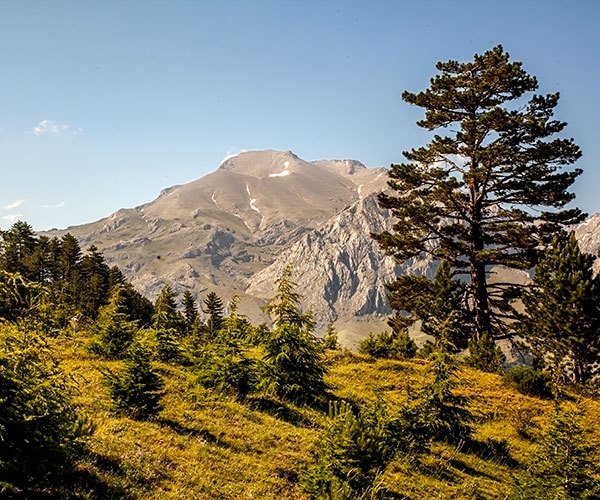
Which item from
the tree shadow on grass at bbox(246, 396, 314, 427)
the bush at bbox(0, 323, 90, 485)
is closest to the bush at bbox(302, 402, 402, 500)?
the bush at bbox(0, 323, 90, 485)

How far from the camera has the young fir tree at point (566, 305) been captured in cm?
2817

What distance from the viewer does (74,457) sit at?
750cm

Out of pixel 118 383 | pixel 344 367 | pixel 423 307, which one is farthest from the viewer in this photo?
pixel 423 307

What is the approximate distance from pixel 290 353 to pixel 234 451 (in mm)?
4678

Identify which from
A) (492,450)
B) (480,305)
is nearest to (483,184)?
(480,305)

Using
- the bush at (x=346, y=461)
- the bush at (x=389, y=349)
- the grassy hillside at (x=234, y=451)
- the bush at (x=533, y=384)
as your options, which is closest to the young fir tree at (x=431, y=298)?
the bush at (x=389, y=349)

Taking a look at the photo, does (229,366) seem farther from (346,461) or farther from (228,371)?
(346,461)

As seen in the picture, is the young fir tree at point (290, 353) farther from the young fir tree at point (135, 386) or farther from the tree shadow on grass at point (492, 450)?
the tree shadow on grass at point (492, 450)

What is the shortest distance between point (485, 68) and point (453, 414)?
82.0ft

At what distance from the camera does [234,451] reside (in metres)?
10.7

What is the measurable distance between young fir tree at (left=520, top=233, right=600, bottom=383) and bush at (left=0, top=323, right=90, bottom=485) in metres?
28.2

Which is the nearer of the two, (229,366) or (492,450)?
(492,450)

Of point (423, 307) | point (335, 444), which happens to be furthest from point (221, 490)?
point (423, 307)

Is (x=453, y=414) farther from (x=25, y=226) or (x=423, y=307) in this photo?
(x=25, y=226)
